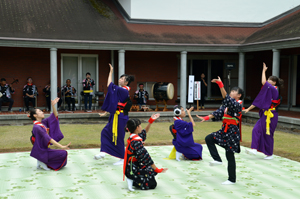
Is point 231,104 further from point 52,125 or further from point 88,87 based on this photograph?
point 88,87

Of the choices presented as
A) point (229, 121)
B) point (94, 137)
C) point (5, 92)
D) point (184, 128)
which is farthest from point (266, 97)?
point (5, 92)

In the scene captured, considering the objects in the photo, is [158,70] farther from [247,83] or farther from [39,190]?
[39,190]

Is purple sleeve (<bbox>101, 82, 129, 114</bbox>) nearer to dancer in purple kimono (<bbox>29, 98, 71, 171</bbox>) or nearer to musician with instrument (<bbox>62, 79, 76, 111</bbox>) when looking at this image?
dancer in purple kimono (<bbox>29, 98, 71, 171</bbox>)

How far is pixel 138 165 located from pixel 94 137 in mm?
4939

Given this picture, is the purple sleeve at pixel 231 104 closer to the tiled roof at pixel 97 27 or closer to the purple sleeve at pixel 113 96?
the purple sleeve at pixel 113 96

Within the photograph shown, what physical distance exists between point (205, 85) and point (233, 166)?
32.2 ft

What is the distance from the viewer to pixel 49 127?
649 cm

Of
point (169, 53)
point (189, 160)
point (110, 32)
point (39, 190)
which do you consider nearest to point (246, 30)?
point (169, 53)

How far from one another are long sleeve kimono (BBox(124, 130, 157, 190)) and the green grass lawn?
11.6 ft

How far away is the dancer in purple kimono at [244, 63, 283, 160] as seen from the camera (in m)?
7.39

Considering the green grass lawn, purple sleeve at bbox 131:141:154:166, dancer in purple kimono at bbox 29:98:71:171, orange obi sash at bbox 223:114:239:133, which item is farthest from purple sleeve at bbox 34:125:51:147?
orange obi sash at bbox 223:114:239:133

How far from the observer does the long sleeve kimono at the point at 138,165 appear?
5.15 meters

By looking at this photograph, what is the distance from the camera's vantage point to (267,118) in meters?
7.52

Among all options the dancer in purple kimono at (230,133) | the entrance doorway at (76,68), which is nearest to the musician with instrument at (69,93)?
the entrance doorway at (76,68)
